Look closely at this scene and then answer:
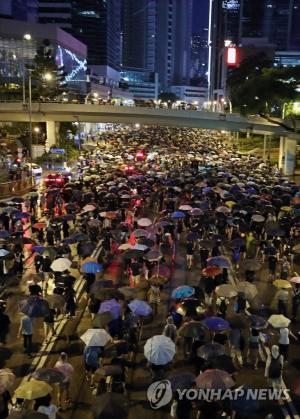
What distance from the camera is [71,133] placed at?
223 feet

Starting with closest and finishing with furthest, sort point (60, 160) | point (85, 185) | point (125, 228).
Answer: point (125, 228)
point (85, 185)
point (60, 160)

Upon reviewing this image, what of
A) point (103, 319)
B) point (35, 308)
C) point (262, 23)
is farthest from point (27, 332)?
point (262, 23)

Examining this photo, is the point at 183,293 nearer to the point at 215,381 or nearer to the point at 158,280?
the point at 158,280

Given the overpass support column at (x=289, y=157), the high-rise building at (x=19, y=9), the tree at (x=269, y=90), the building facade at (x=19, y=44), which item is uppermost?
the high-rise building at (x=19, y=9)

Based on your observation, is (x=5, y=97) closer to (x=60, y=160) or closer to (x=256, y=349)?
(x=60, y=160)

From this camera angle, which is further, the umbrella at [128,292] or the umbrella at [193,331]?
the umbrella at [128,292]

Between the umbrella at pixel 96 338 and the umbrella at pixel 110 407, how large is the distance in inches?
100

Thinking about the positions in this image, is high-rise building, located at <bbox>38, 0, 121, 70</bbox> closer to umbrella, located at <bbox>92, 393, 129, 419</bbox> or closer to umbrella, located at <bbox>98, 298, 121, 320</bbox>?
umbrella, located at <bbox>98, 298, 121, 320</bbox>

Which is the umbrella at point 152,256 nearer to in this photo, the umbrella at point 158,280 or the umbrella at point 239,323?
the umbrella at point 158,280

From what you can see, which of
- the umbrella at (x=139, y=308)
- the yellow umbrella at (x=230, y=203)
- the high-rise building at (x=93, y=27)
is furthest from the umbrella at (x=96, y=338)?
the high-rise building at (x=93, y=27)

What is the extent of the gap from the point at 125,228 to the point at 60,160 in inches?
1331

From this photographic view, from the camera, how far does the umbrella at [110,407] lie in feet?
25.0

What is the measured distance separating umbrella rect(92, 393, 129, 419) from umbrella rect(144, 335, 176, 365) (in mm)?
2123

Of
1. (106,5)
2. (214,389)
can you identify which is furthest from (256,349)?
(106,5)
